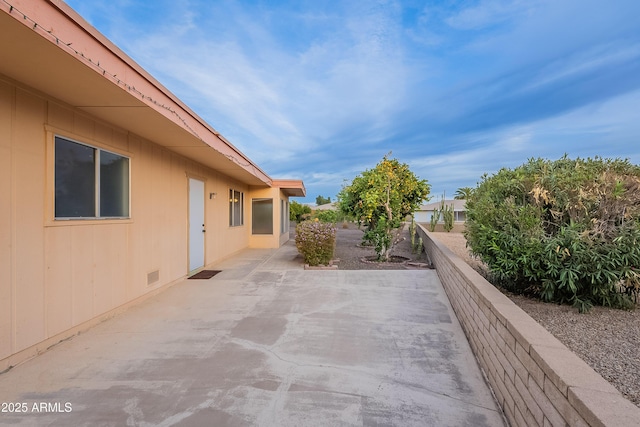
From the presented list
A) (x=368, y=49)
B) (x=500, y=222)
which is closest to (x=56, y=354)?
(x=500, y=222)

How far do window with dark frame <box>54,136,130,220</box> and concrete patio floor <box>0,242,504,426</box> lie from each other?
1.59 m

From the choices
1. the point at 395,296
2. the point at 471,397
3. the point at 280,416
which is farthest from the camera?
the point at 395,296

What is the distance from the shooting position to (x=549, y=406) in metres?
1.68

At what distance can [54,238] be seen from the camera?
3582 mm

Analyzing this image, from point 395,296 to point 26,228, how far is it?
532cm

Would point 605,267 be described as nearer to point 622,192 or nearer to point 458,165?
point 622,192

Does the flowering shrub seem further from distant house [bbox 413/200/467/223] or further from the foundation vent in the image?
distant house [bbox 413/200/467/223]

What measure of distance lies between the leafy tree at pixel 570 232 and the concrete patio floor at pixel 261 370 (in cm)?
132

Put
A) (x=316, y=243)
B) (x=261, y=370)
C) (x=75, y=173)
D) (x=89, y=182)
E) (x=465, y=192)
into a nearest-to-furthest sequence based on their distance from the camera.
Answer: (x=261, y=370) < (x=75, y=173) < (x=89, y=182) < (x=465, y=192) < (x=316, y=243)

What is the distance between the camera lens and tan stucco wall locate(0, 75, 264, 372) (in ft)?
10.1

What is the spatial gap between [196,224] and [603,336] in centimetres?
776

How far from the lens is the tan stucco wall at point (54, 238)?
3.07 meters

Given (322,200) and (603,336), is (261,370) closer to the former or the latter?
(603,336)

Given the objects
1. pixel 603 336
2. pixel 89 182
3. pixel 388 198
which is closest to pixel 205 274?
pixel 89 182
